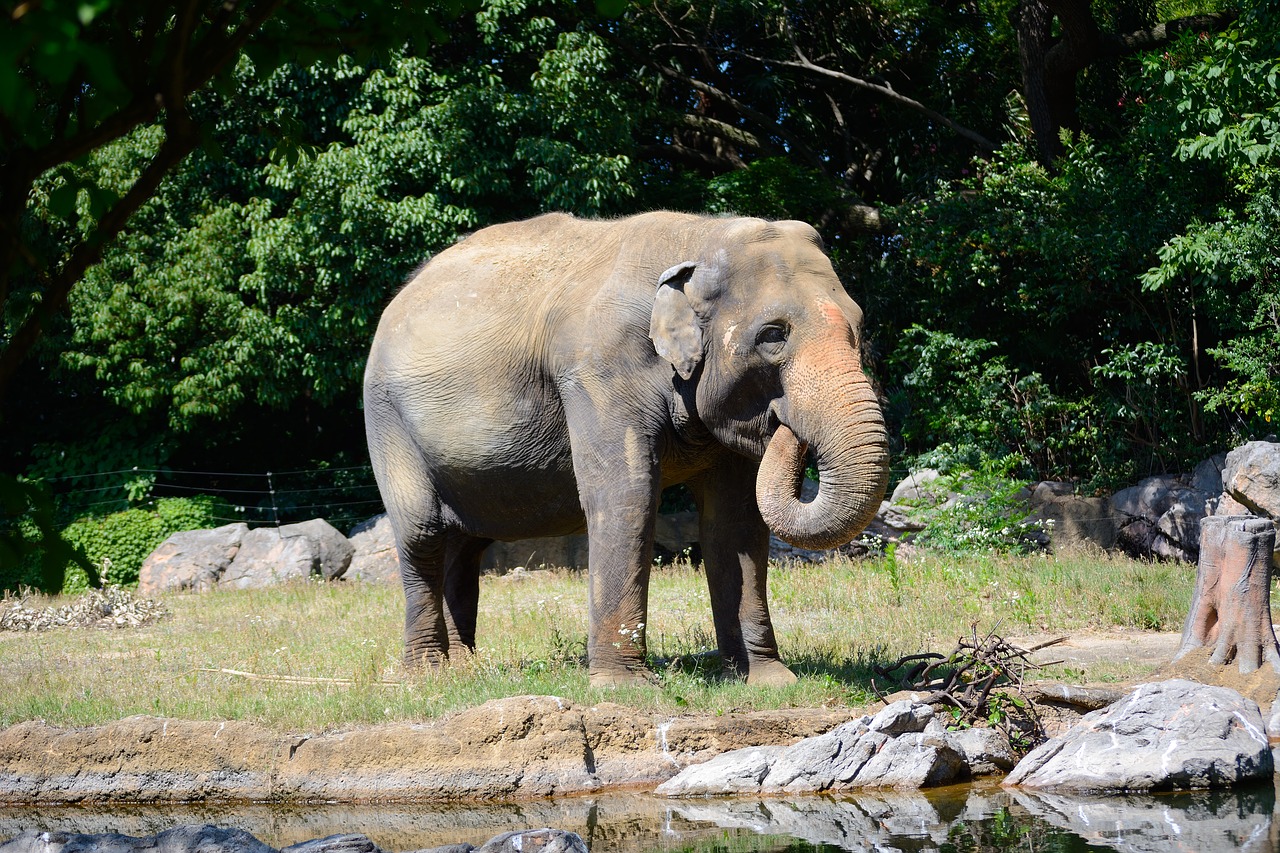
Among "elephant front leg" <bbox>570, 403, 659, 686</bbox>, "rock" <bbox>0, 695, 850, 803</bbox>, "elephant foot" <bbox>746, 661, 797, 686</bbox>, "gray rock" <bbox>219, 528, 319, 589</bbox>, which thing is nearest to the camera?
"rock" <bbox>0, 695, 850, 803</bbox>

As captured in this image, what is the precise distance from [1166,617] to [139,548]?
47.1ft

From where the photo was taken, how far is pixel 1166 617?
38.2 feet

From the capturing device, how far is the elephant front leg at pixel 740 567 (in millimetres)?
8344

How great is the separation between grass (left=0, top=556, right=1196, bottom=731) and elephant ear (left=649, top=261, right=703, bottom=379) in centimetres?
193

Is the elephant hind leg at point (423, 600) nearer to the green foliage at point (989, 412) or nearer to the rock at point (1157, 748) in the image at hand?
the rock at point (1157, 748)

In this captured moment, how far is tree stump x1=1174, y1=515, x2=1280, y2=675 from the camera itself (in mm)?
8852

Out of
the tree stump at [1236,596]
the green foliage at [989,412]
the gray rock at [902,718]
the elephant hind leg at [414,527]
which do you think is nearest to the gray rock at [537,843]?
the gray rock at [902,718]

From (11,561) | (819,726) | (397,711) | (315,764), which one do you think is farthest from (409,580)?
(11,561)

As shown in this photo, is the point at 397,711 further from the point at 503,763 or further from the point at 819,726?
the point at 819,726

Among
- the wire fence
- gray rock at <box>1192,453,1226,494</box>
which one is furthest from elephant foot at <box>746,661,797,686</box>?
the wire fence

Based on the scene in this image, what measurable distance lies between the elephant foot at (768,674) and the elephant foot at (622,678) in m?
0.68

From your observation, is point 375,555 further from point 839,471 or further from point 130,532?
point 839,471

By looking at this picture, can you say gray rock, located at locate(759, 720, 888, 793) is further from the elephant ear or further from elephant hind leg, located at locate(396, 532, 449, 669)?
elephant hind leg, located at locate(396, 532, 449, 669)

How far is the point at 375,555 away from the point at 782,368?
12.2m
